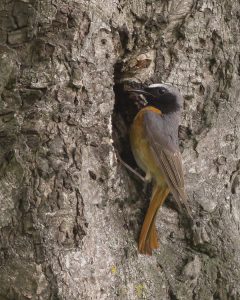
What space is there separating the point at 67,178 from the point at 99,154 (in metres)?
0.32

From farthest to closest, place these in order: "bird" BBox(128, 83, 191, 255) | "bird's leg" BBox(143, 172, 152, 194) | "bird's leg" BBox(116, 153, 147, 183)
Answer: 1. "bird's leg" BBox(143, 172, 152, 194)
2. "bird's leg" BBox(116, 153, 147, 183)
3. "bird" BBox(128, 83, 191, 255)

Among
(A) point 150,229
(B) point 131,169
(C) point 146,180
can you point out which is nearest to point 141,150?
(C) point 146,180

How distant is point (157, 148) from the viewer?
16.3ft

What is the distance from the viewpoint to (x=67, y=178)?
3.47m

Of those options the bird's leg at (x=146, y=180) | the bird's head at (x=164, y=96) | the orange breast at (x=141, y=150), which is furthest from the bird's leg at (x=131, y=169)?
the bird's head at (x=164, y=96)

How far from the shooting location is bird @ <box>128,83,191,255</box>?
398cm

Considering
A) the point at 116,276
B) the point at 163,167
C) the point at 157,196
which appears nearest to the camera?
the point at 116,276

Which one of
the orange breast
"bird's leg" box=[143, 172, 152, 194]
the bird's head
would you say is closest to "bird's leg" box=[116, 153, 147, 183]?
"bird's leg" box=[143, 172, 152, 194]

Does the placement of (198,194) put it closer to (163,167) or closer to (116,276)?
(163,167)

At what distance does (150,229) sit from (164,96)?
117 centimetres

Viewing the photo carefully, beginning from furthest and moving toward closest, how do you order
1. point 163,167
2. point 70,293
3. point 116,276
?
1. point 163,167
2. point 116,276
3. point 70,293

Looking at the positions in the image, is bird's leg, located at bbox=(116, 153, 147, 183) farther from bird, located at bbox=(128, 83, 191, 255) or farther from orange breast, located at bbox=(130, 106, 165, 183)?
orange breast, located at bbox=(130, 106, 165, 183)

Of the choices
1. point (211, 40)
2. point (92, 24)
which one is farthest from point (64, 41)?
point (211, 40)

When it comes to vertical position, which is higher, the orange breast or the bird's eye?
the bird's eye
